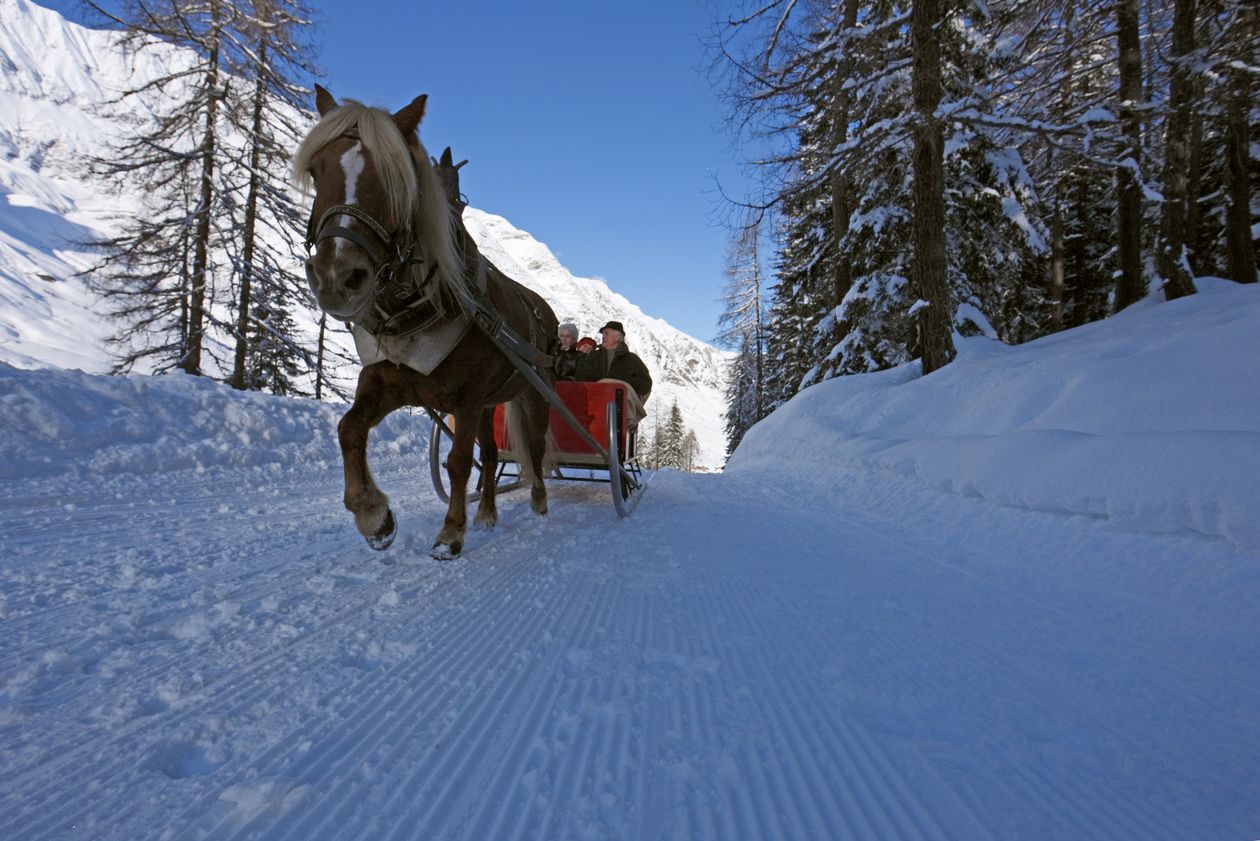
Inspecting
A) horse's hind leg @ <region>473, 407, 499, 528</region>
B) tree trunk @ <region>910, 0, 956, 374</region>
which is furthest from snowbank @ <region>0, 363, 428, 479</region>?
tree trunk @ <region>910, 0, 956, 374</region>

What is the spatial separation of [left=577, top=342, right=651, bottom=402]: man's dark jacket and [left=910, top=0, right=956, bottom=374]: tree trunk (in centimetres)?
436

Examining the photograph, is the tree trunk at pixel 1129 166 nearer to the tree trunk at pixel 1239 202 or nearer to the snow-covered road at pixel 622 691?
the tree trunk at pixel 1239 202

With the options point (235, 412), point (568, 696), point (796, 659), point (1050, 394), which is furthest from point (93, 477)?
point (1050, 394)

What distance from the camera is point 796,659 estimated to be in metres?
1.69

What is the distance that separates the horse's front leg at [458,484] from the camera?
2.79 metres

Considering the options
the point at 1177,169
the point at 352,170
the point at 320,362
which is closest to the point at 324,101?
the point at 352,170

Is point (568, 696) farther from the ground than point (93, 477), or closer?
closer

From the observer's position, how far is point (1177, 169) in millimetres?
8773

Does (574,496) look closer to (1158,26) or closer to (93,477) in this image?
(93,477)

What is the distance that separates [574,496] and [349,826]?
4671mm

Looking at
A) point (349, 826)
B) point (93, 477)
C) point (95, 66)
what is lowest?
point (349, 826)

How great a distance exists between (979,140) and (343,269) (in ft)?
35.6

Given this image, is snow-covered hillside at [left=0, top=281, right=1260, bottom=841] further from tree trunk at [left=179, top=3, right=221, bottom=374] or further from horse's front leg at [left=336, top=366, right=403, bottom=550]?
tree trunk at [left=179, top=3, right=221, bottom=374]

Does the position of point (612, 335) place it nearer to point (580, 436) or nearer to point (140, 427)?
point (580, 436)
